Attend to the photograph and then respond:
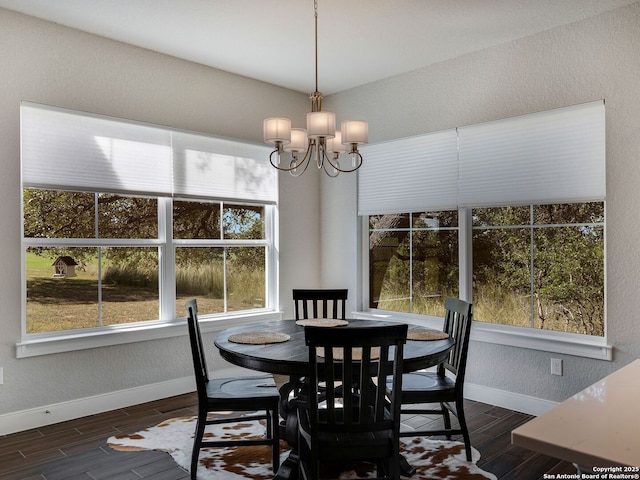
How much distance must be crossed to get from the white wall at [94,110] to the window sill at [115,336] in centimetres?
6

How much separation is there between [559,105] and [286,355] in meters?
2.74

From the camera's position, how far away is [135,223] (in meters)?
4.16

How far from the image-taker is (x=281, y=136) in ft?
9.53

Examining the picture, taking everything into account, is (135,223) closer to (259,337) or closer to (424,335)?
(259,337)

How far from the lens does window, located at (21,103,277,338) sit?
368 centimetres

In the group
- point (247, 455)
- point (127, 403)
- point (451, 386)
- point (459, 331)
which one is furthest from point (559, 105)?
point (127, 403)

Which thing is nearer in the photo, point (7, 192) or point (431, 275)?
point (7, 192)

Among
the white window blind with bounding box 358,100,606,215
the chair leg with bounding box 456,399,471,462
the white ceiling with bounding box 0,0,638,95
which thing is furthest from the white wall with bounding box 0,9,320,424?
the chair leg with bounding box 456,399,471,462

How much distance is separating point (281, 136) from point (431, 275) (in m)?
2.31

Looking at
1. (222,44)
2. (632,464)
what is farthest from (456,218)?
(632,464)

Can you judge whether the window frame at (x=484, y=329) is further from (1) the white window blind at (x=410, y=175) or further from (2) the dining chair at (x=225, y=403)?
(2) the dining chair at (x=225, y=403)

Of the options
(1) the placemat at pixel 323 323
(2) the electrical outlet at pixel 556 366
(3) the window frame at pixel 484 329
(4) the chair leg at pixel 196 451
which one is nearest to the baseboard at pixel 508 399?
(2) the electrical outlet at pixel 556 366

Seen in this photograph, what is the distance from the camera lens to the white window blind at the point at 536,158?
354 centimetres

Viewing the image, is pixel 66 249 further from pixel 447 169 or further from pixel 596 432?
pixel 596 432
